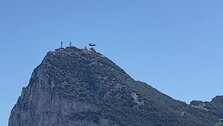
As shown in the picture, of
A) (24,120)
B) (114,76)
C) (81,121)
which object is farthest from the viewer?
(114,76)

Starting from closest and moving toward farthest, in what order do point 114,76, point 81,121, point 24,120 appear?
1. point 81,121
2. point 24,120
3. point 114,76

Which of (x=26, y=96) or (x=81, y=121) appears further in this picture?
(x=26, y=96)

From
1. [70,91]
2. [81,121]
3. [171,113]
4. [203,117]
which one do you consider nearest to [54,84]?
[70,91]

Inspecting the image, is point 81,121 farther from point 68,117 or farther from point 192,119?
point 192,119

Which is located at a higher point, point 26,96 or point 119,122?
point 26,96

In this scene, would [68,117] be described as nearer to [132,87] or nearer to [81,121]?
[81,121]

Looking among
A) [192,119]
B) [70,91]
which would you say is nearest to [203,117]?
[192,119]
